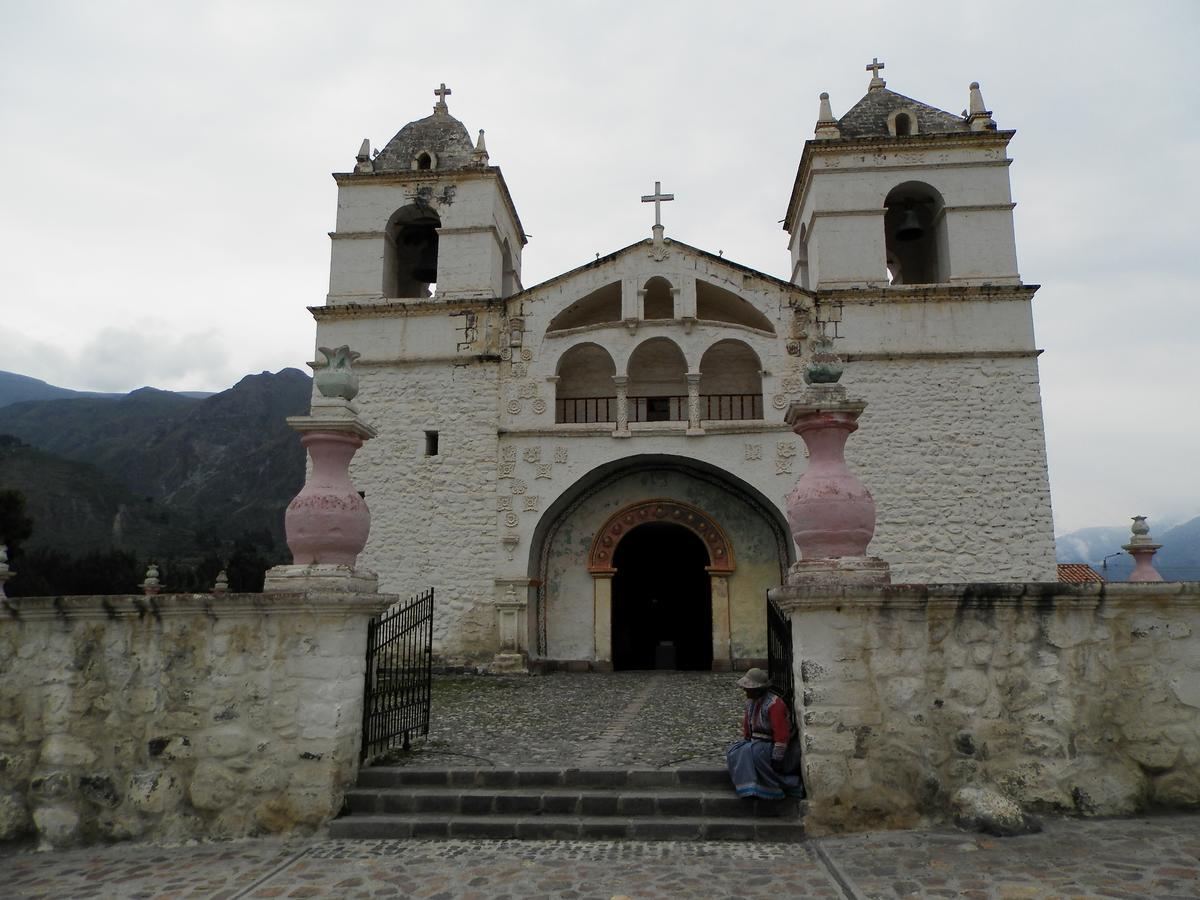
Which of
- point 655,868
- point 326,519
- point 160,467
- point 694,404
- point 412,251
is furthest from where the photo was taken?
point 160,467

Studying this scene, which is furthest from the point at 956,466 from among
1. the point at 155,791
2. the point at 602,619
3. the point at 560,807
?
the point at 155,791

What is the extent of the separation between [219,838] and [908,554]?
36.8ft

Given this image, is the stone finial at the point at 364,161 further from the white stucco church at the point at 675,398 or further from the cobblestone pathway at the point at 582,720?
the cobblestone pathway at the point at 582,720

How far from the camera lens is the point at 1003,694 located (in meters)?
5.15

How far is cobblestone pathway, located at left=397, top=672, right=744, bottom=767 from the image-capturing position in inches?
259

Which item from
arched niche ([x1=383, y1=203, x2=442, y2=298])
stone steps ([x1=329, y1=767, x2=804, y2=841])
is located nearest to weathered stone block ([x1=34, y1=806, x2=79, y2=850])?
stone steps ([x1=329, y1=767, x2=804, y2=841])

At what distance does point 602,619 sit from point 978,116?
11.4 meters

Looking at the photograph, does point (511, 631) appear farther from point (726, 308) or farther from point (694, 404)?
point (726, 308)

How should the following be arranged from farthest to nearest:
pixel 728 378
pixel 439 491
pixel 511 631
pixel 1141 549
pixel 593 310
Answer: pixel 593 310, pixel 728 378, pixel 439 491, pixel 511 631, pixel 1141 549

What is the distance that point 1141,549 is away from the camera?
1217 centimetres

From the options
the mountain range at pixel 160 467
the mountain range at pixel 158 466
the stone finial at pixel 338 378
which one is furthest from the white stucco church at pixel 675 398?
the mountain range at pixel 158 466

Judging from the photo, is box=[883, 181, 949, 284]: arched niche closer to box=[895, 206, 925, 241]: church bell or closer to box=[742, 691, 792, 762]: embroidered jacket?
box=[895, 206, 925, 241]: church bell

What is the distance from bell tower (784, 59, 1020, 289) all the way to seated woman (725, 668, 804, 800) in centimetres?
1094

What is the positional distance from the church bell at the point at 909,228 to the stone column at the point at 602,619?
815 cm
